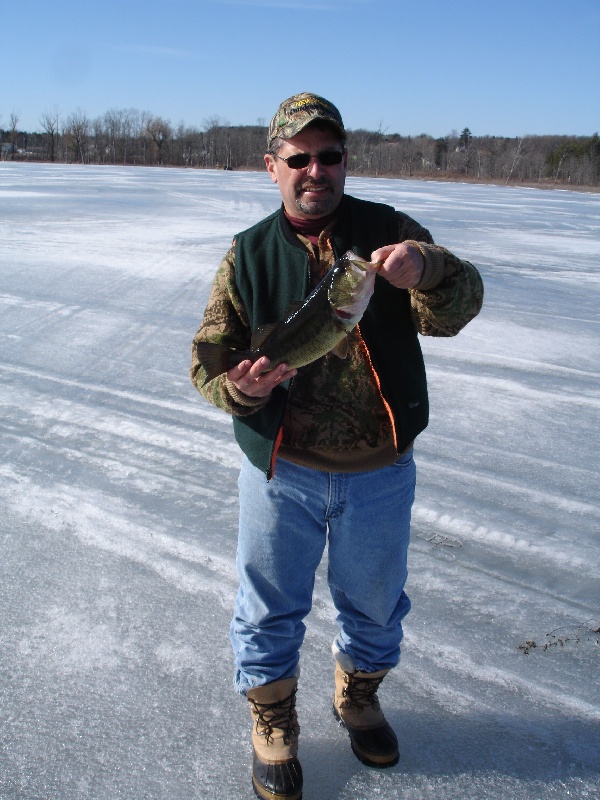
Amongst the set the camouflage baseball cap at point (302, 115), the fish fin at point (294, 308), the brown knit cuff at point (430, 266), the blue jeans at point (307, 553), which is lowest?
the blue jeans at point (307, 553)

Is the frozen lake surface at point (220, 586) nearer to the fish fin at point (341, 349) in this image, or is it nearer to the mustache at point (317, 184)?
the fish fin at point (341, 349)

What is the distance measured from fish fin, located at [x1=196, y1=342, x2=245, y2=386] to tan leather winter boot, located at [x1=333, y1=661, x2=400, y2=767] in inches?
48.0

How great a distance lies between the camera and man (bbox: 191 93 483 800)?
216 centimetres

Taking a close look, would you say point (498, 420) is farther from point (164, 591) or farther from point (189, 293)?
point (189, 293)

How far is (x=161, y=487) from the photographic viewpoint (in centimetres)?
401

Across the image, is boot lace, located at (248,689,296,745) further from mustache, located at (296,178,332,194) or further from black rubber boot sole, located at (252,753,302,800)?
mustache, located at (296,178,332,194)

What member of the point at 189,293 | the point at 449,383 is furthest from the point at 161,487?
the point at 189,293

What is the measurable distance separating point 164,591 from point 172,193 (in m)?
22.6

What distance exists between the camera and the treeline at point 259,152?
73.2m

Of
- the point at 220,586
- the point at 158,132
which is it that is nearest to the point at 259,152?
the point at 158,132

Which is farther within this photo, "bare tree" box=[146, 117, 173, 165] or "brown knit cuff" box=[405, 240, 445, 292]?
"bare tree" box=[146, 117, 173, 165]

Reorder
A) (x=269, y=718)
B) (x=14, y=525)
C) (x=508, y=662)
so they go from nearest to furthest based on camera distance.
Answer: (x=269, y=718)
(x=508, y=662)
(x=14, y=525)

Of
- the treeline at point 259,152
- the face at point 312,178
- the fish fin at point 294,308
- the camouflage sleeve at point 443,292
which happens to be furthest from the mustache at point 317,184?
the treeline at point 259,152

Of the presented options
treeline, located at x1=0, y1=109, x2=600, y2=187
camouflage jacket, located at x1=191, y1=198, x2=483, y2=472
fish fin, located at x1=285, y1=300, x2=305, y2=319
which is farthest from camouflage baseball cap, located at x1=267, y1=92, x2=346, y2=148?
treeline, located at x1=0, y1=109, x2=600, y2=187
